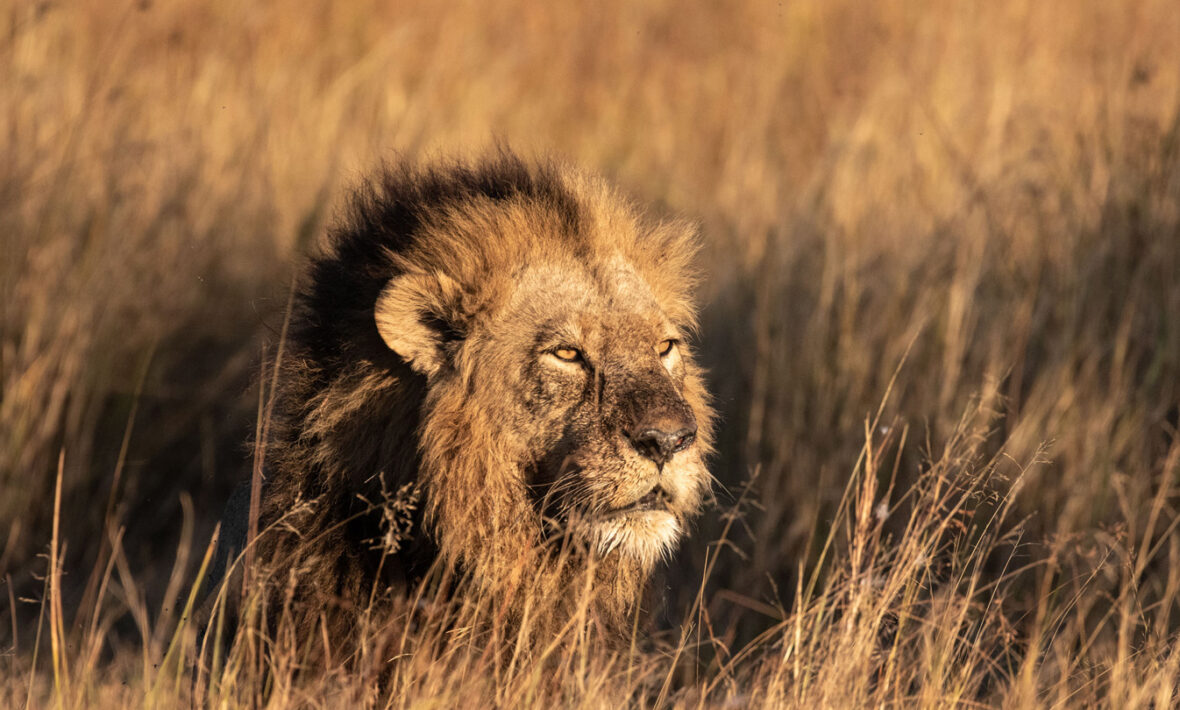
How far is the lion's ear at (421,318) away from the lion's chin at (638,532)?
591mm

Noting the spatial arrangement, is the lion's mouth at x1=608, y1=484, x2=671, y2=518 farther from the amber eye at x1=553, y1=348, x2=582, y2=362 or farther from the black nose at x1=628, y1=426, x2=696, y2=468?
the amber eye at x1=553, y1=348, x2=582, y2=362

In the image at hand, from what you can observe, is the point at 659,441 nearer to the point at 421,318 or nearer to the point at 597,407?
the point at 597,407

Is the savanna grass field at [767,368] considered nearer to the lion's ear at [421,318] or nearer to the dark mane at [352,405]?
the dark mane at [352,405]

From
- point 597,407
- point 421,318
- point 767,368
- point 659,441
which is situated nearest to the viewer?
point 659,441

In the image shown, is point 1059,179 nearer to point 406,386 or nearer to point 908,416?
point 908,416

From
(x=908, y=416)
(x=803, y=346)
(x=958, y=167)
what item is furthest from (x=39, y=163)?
(x=958, y=167)

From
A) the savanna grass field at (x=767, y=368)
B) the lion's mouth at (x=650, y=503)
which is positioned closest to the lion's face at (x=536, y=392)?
the lion's mouth at (x=650, y=503)

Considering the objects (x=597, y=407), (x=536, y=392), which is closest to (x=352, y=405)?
(x=536, y=392)

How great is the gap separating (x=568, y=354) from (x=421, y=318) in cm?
37

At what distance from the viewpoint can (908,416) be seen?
551cm

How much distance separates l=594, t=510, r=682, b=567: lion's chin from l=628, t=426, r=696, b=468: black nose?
136mm

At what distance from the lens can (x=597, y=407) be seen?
129 inches

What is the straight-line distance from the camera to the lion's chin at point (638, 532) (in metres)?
3.21

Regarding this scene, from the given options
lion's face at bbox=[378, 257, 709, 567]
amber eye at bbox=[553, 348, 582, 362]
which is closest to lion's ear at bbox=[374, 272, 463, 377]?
lion's face at bbox=[378, 257, 709, 567]
